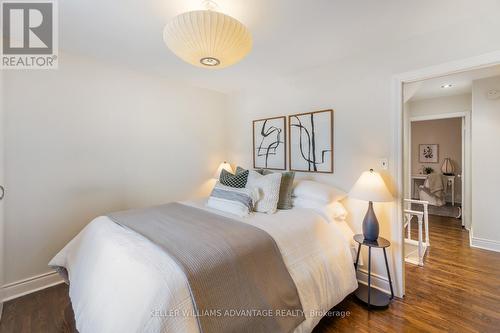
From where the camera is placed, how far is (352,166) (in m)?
2.35

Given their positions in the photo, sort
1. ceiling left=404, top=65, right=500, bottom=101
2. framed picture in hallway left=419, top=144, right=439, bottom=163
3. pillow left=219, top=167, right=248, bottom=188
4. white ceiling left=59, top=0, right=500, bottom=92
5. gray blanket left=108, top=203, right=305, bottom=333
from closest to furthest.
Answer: gray blanket left=108, top=203, right=305, bottom=333 < white ceiling left=59, top=0, right=500, bottom=92 < pillow left=219, top=167, right=248, bottom=188 < ceiling left=404, top=65, right=500, bottom=101 < framed picture in hallway left=419, top=144, right=439, bottom=163

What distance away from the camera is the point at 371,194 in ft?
6.27

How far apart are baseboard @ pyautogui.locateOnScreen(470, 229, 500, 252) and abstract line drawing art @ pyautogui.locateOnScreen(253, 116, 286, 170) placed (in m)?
2.82

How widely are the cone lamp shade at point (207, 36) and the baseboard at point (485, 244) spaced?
3935mm

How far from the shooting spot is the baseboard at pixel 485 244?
9.57 feet

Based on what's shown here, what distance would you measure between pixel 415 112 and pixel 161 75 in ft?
15.0

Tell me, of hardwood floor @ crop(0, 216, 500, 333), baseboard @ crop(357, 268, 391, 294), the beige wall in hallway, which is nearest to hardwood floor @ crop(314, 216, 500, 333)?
hardwood floor @ crop(0, 216, 500, 333)

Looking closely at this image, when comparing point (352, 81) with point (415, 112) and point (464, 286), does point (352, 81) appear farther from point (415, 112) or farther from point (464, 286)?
point (415, 112)

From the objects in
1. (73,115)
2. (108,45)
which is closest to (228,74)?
(108,45)

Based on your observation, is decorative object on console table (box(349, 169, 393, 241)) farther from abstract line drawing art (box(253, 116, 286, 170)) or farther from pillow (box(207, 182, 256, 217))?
abstract line drawing art (box(253, 116, 286, 170))

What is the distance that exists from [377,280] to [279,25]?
2.52 m

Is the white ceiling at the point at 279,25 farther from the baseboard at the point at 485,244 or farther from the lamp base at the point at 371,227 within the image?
the baseboard at the point at 485,244

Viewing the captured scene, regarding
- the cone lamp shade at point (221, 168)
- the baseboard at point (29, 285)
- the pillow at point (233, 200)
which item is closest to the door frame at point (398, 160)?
the pillow at point (233, 200)

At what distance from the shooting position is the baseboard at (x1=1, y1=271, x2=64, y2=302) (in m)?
2.00
